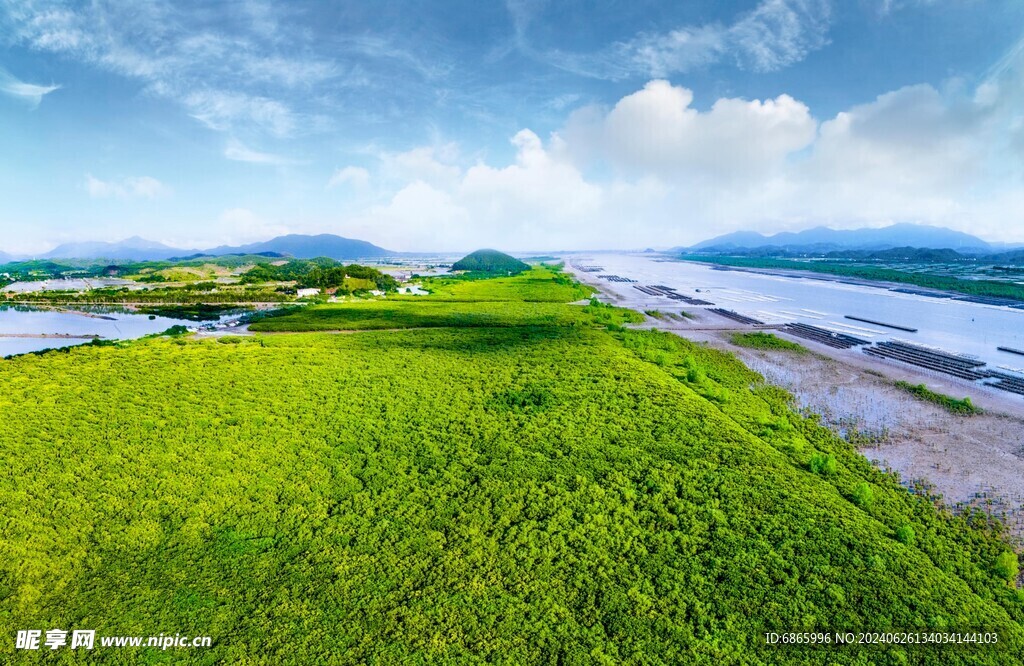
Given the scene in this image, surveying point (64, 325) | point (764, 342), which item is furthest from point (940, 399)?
point (64, 325)

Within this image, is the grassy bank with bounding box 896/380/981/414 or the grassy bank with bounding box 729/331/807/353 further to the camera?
the grassy bank with bounding box 729/331/807/353

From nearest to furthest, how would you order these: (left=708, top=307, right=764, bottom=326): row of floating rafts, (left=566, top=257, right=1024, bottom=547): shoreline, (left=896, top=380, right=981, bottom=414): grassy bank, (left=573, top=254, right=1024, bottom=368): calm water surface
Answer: (left=566, top=257, right=1024, bottom=547): shoreline
(left=896, top=380, right=981, bottom=414): grassy bank
(left=573, top=254, right=1024, bottom=368): calm water surface
(left=708, top=307, right=764, bottom=326): row of floating rafts

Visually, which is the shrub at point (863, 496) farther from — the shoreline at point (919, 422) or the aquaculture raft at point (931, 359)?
the aquaculture raft at point (931, 359)

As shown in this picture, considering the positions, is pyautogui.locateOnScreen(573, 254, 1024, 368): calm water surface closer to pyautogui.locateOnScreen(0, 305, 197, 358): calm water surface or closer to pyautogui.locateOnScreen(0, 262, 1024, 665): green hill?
pyautogui.locateOnScreen(0, 262, 1024, 665): green hill

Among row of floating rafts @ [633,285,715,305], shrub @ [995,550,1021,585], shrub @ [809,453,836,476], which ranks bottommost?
shrub @ [995,550,1021,585]

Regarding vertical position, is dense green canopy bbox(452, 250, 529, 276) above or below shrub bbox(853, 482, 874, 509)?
above

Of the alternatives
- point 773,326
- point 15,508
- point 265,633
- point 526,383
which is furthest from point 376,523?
point 773,326

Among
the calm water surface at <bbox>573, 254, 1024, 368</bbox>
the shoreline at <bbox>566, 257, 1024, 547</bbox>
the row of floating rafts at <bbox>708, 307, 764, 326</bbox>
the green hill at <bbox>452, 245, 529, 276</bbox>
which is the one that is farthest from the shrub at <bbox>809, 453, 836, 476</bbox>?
the green hill at <bbox>452, 245, 529, 276</bbox>

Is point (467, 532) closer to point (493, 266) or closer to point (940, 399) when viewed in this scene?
point (940, 399)

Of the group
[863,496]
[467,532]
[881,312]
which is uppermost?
[881,312]
